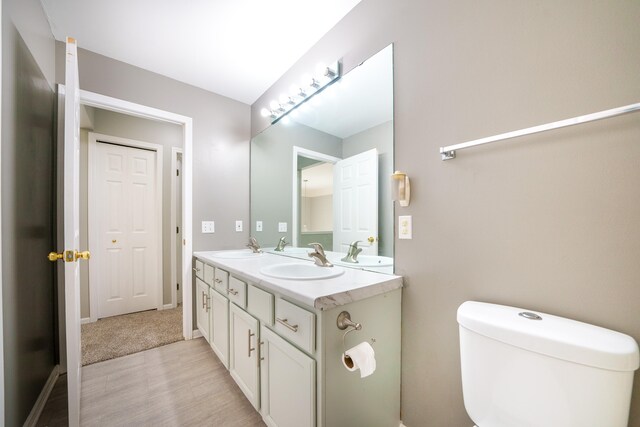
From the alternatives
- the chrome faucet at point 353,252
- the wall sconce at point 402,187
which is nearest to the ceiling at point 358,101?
the wall sconce at point 402,187

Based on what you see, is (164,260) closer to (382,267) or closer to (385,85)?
(382,267)

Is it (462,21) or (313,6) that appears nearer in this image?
(462,21)

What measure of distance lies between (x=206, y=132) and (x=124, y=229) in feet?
5.12

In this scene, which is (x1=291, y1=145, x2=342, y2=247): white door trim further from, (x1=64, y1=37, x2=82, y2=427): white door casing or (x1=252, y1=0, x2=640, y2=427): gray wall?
(x1=64, y1=37, x2=82, y2=427): white door casing

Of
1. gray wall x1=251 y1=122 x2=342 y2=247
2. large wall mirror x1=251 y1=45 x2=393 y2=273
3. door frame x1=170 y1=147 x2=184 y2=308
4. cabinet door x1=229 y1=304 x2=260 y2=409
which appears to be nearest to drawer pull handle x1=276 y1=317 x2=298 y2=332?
cabinet door x1=229 y1=304 x2=260 y2=409

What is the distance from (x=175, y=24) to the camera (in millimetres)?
1620

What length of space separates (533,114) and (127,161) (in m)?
3.56

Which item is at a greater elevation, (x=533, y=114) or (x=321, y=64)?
(x=321, y=64)

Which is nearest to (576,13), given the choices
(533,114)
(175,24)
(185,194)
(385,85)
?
(533,114)

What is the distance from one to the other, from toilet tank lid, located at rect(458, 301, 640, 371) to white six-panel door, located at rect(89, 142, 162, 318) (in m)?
3.33

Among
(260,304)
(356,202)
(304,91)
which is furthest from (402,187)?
(304,91)

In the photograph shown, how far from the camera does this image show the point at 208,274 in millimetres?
1936

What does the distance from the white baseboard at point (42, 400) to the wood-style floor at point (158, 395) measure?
31 mm

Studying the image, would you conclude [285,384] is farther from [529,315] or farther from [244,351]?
[529,315]
